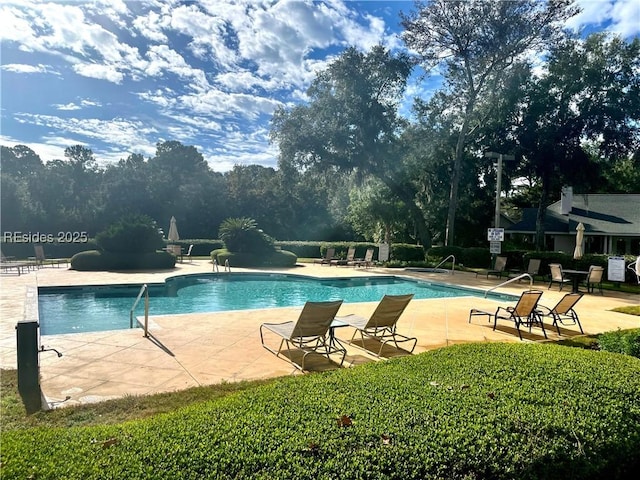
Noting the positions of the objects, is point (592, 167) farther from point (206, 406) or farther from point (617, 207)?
point (206, 406)

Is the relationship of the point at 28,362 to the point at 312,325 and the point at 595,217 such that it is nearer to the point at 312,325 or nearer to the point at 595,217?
the point at 312,325

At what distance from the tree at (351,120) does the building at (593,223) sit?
1247cm

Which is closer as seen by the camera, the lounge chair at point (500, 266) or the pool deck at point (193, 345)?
the pool deck at point (193, 345)

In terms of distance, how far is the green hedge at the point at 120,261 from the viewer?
17.2 metres

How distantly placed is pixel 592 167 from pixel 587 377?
26665 mm

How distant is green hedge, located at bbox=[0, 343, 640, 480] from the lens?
2.04 metres

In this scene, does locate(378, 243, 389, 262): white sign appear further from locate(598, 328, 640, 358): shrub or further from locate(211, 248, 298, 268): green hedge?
locate(598, 328, 640, 358): shrub

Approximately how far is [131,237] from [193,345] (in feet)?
45.0

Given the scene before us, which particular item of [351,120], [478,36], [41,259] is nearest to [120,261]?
[41,259]

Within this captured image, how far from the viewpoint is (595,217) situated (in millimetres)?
29359

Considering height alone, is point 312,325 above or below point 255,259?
above

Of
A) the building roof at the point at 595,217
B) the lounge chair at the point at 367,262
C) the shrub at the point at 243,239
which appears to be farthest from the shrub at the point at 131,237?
the building roof at the point at 595,217

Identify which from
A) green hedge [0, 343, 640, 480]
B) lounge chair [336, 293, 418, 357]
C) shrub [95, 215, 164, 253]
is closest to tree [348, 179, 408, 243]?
shrub [95, 215, 164, 253]

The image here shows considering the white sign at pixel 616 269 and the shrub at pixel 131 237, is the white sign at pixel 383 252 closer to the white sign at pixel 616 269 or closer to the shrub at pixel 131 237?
the white sign at pixel 616 269
